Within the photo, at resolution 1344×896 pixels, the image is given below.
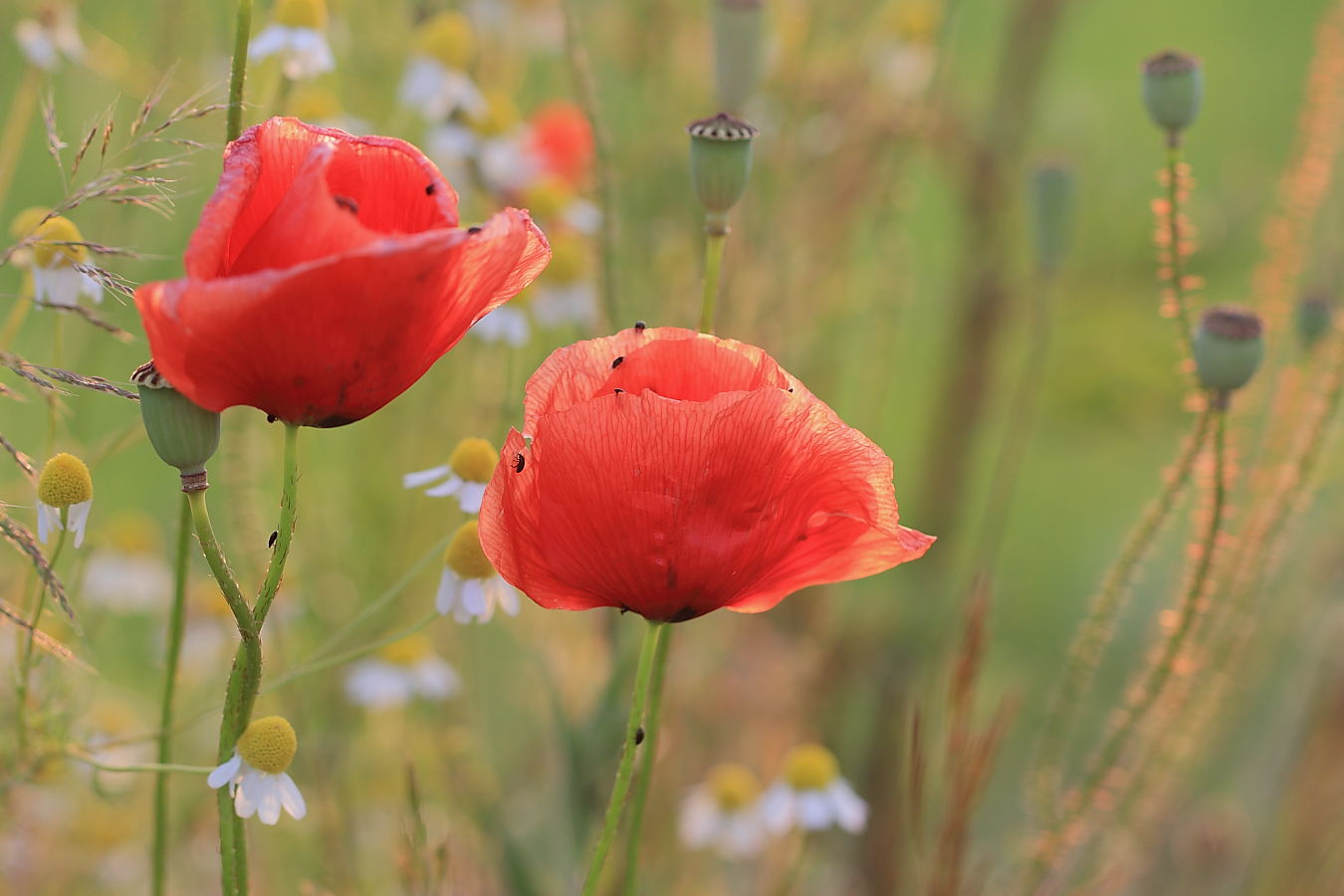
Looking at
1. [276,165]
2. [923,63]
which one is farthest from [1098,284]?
[276,165]

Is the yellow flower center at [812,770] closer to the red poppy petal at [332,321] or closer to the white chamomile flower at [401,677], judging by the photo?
the white chamomile flower at [401,677]

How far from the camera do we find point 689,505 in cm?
32

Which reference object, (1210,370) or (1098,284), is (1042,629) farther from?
(1210,370)

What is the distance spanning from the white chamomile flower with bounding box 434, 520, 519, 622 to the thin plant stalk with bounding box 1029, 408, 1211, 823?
19 cm

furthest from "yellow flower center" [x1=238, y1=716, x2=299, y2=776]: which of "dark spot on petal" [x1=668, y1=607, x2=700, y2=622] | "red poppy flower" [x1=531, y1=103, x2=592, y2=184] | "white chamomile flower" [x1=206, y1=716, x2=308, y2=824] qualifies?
"red poppy flower" [x1=531, y1=103, x2=592, y2=184]

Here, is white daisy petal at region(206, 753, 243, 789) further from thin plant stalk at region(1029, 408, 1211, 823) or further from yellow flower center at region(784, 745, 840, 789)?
yellow flower center at region(784, 745, 840, 789)

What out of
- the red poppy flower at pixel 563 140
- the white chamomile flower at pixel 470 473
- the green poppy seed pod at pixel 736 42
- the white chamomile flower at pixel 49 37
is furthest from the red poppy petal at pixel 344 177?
the red poppy flower at pixel 563 140

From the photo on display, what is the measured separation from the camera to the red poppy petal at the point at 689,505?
312mm

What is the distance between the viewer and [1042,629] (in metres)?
1.43

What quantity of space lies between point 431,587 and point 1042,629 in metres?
0.80

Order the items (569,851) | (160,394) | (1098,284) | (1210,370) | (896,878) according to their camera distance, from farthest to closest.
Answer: (1098,284) → (896,878) → (569,851) → (1210,370) → (160,394)

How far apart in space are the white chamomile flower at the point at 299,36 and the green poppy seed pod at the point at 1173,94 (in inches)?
12.4

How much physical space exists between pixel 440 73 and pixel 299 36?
8.3 inches

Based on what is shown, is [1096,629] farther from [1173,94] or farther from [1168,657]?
[1173,94]
